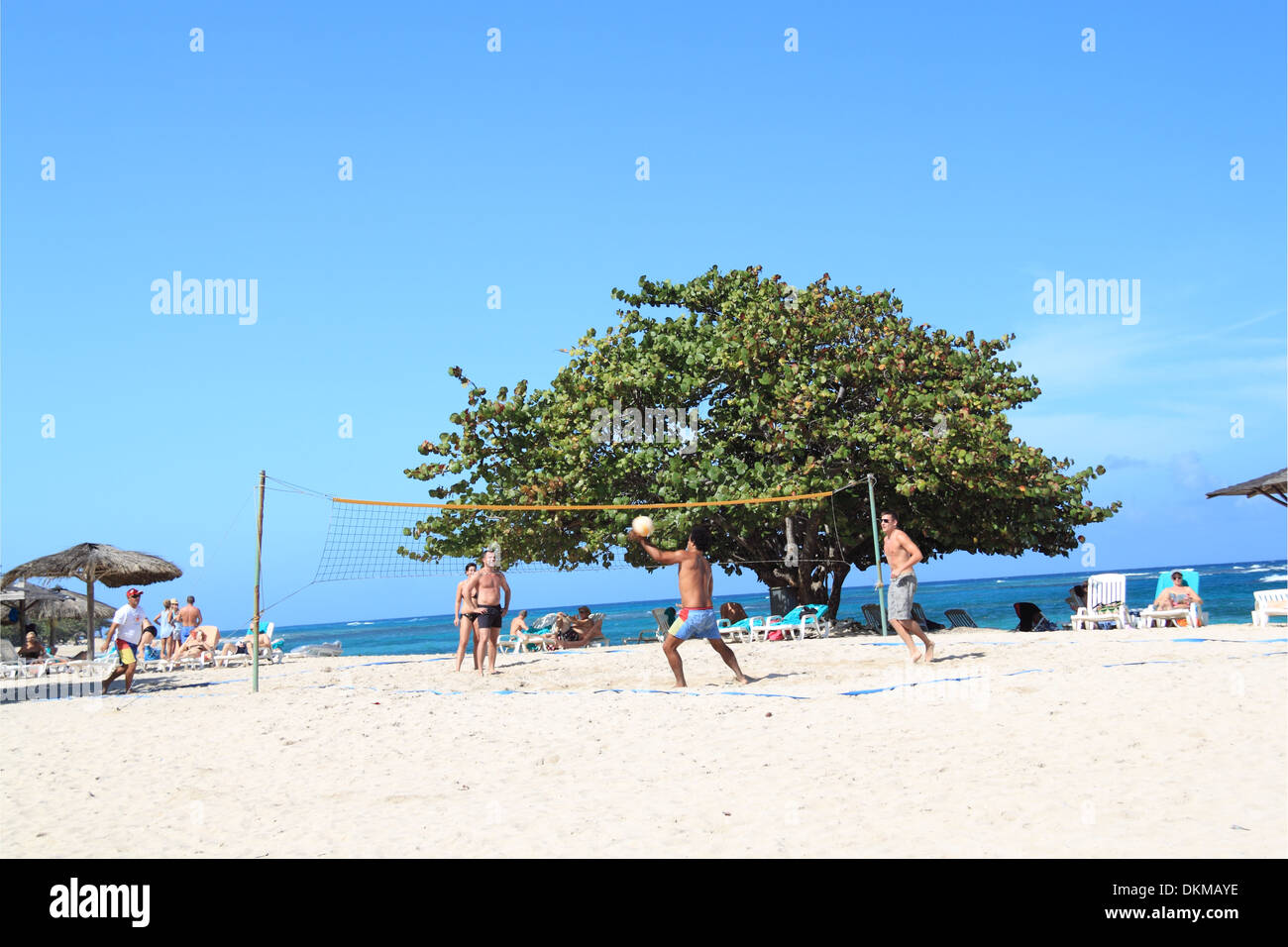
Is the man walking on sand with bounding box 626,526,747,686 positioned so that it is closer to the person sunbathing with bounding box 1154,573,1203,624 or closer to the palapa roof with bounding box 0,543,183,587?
the person sunbathing with bounding box 1154,573,1203,624

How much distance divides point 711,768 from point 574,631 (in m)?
11.5

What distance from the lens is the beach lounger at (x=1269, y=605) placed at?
45.4 feet

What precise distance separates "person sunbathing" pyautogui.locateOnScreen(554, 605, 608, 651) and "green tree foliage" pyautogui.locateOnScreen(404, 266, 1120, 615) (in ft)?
4.48

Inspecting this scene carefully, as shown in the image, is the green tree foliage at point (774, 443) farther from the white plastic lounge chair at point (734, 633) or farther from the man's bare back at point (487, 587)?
the man's bare back at point (487, 587)

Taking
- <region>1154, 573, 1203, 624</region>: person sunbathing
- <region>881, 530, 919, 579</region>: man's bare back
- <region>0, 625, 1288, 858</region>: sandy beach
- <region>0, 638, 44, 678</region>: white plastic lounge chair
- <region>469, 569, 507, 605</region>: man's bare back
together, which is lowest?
<region>0, 638, 44, 678</region>: white plastic lounge chair

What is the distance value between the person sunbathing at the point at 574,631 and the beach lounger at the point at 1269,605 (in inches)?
375

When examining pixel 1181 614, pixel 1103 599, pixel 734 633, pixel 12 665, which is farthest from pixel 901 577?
pixel 12 665

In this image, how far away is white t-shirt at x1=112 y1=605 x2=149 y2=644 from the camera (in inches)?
457

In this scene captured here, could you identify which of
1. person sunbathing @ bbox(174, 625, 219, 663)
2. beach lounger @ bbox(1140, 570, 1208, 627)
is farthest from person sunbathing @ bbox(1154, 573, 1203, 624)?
person sunbathing @ bbox(174, 625, 219, 663)

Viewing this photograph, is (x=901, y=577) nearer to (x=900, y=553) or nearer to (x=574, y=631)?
(x=900, y=553)

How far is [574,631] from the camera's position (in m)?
17.3

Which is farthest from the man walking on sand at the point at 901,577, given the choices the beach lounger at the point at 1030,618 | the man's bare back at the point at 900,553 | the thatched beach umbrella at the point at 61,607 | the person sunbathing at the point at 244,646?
the thatched beach umbrella at the point at 61,607
